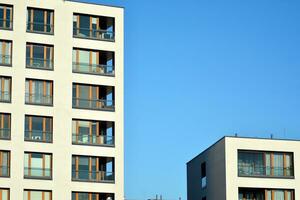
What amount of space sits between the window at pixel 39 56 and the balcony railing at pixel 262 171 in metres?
23.0

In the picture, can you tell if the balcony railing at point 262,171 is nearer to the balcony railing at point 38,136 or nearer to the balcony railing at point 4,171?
the balcony railing at point 38,136

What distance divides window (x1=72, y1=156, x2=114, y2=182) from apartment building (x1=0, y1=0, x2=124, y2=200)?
0.33ft

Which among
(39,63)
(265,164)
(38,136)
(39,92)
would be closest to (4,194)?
(38,136)

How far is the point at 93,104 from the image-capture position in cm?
8338

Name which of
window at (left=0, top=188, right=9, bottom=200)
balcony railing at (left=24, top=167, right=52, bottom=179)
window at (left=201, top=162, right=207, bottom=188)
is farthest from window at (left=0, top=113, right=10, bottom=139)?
window at (left=201, top=162, right=207, bottom=188)

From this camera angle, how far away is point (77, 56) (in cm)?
8419

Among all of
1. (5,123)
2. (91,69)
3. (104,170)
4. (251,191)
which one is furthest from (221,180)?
(5,123)

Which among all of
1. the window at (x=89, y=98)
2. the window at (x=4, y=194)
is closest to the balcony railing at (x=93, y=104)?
the window at (x=89, y=98)

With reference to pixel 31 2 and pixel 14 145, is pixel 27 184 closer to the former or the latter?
pixel 14 145

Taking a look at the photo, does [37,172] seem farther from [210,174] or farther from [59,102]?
[210,174]

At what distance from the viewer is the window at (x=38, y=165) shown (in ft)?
260

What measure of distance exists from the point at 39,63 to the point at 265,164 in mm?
26182

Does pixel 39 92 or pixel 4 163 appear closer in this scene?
pixel 4 163

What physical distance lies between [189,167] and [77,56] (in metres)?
24.3
